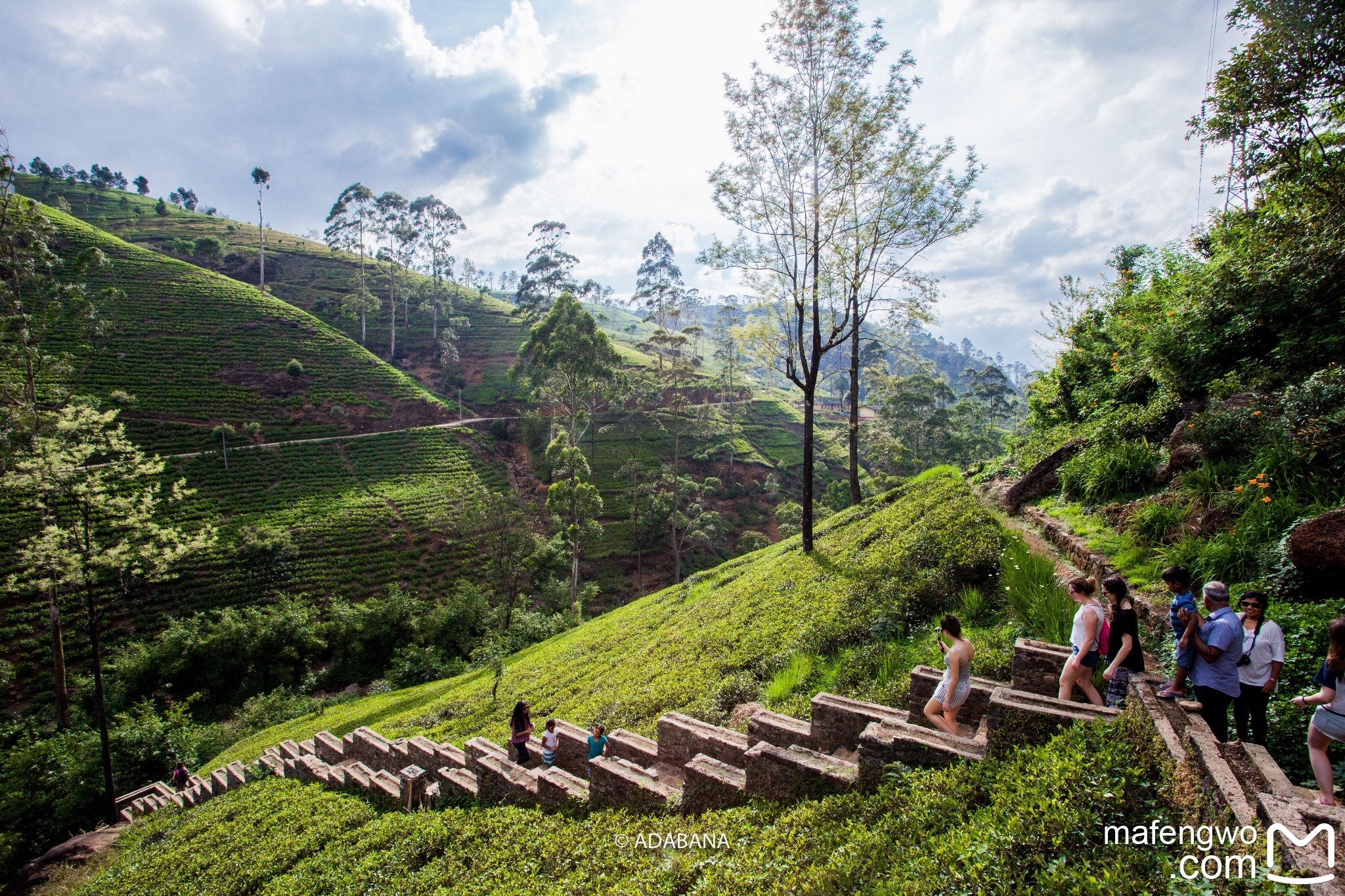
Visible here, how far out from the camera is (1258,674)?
12.8ft

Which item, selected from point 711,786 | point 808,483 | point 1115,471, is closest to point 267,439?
point 808,483

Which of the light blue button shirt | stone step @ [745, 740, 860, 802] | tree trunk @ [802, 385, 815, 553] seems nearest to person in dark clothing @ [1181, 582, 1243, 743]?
the light blue button shirt

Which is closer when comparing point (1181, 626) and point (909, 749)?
point (909, 749)

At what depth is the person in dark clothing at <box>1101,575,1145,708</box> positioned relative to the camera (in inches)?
171

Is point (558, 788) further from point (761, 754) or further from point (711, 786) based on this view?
point (761, 754)

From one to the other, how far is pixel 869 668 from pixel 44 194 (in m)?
139

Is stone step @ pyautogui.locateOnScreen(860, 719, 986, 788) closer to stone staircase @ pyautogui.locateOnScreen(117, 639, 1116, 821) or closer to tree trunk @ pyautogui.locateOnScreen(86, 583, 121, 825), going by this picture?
stone staircase @ pyautogui.locateOnScreen(117, 639, 1116, 821)

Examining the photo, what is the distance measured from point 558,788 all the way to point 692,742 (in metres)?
1.77

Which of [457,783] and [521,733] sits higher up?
[521,733]

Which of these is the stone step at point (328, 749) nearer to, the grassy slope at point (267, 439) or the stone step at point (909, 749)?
the stone step at point (909, 749)

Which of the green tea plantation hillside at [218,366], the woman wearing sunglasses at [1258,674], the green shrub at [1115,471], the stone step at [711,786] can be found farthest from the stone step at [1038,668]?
the green tea plantation hillside at [218,366]

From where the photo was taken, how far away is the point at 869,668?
6766 millimetres

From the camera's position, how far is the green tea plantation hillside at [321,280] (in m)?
68.0

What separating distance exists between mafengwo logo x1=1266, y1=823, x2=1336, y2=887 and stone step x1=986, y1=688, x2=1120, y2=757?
1258 mm
